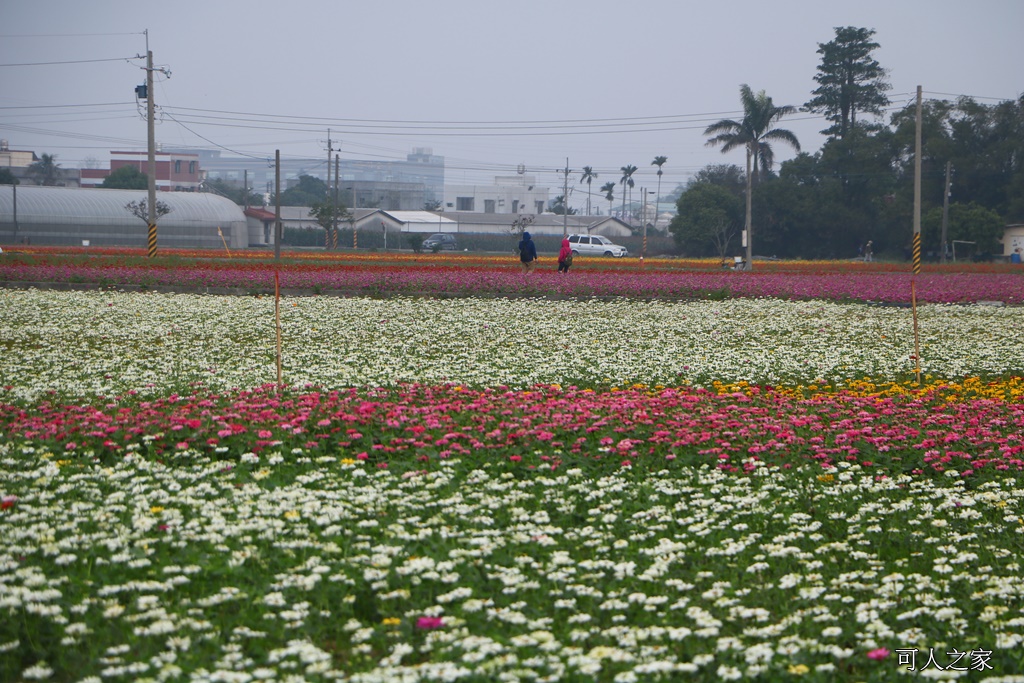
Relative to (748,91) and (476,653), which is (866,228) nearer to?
(748,91)

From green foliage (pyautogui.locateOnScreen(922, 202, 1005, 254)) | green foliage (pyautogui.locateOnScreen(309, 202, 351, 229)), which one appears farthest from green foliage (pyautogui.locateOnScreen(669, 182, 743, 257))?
green foliage (pyautogui.locateOnScreen(309, 202, 351, 229))

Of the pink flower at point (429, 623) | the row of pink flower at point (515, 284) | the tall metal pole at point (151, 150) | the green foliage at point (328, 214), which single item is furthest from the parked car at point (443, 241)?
the pink flower at point (429, 623)

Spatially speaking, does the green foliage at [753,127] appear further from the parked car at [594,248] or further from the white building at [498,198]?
the white building at [498,198]

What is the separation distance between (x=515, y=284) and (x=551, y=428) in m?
17.4

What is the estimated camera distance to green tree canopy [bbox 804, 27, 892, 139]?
71.1 metres

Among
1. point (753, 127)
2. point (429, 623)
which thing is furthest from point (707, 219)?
point (429, 623)

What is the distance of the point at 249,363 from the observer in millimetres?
13031

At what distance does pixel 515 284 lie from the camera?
2606 centimetres

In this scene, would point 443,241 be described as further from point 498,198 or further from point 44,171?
point 44,171

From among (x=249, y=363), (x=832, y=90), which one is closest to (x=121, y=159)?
(x=832, y=90)

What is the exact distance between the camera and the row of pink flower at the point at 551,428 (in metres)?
8.16

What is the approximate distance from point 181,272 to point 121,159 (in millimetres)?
149383

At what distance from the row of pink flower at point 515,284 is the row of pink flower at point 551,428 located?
15503mm

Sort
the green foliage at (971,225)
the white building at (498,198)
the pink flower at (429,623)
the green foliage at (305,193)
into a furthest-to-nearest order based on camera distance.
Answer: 1. the green foliage at (305,193)
2. the white building at (498,198)
3. the green foliage at (971,225)
4. the pink flower at (429,623)
